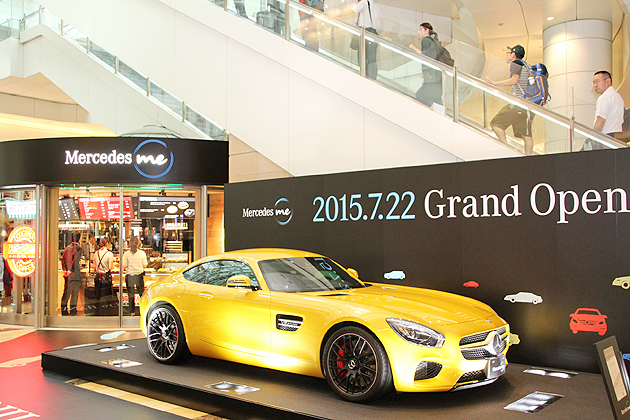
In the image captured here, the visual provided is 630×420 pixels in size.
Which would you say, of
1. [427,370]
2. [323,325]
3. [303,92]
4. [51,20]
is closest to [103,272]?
[303,92]

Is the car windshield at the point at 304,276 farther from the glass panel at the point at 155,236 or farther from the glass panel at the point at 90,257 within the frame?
the glass panel at the point at 90,257

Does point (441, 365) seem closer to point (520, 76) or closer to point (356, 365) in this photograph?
point (356, 365)

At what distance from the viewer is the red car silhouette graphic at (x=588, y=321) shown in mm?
4980

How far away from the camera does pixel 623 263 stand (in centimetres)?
491

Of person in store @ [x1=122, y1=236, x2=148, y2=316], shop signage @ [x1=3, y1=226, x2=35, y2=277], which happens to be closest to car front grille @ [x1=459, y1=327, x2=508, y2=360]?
person in store @ [x1=122, y1=236, x2=148, y2=316]

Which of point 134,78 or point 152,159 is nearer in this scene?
point 152,159

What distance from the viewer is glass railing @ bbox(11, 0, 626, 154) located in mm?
6004

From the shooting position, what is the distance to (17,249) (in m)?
9.73

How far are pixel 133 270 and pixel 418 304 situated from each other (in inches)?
259

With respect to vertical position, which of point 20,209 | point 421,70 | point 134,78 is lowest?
point 20,209

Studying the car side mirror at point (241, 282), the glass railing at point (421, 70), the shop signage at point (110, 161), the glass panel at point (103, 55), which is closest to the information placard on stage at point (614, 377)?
the car side mirror at point (241, 282)

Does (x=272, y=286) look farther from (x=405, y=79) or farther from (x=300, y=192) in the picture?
(x=405, y=79)

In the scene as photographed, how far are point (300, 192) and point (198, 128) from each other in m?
4.74

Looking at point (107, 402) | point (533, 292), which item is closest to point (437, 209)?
point (533, 292)
